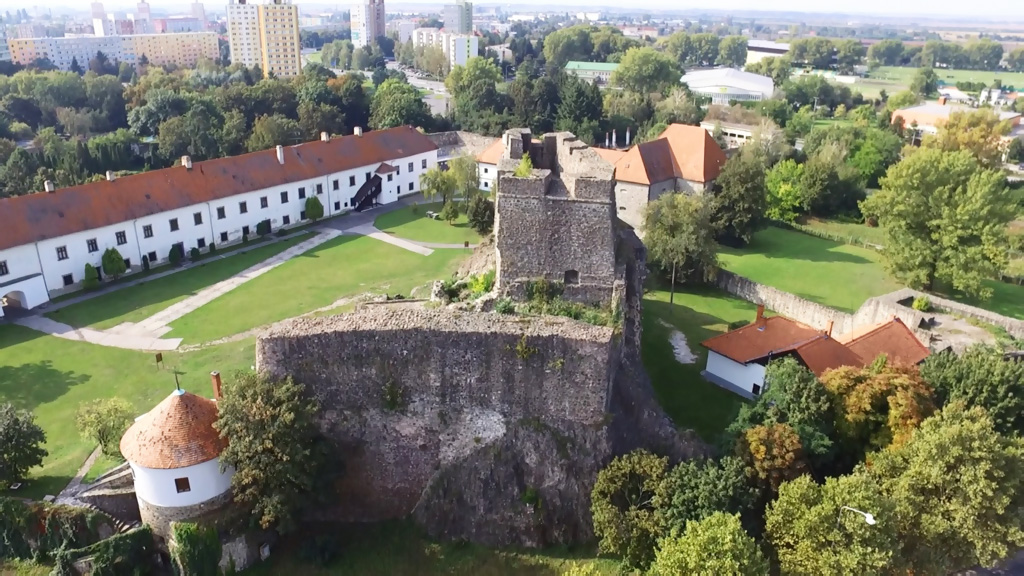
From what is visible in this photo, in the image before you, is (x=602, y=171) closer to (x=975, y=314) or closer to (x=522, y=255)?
(x=522, y=255)

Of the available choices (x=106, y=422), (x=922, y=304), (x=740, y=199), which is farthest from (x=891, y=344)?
(x=106, y=422)

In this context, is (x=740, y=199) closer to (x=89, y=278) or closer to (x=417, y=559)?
(x=417, y=559)

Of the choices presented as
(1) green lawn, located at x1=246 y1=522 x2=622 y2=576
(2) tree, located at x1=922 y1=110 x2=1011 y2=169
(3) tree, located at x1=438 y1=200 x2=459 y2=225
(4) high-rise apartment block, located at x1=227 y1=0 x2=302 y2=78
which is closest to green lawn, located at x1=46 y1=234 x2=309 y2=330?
(3) tree, located at x1=438 y1=200 x2=459 y2=225

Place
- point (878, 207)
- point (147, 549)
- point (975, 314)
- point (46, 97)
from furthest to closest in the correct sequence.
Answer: point (46, 97) → point (878, 207) → point (975, 314) → point (147, 549)

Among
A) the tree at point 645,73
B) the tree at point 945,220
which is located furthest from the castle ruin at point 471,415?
the tree at point 645,73

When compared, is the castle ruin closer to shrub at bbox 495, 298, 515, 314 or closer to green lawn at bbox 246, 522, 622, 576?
green lawn at bbox 246, 522, 622, 576

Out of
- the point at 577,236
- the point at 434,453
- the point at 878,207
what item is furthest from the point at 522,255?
the point at 878,207
